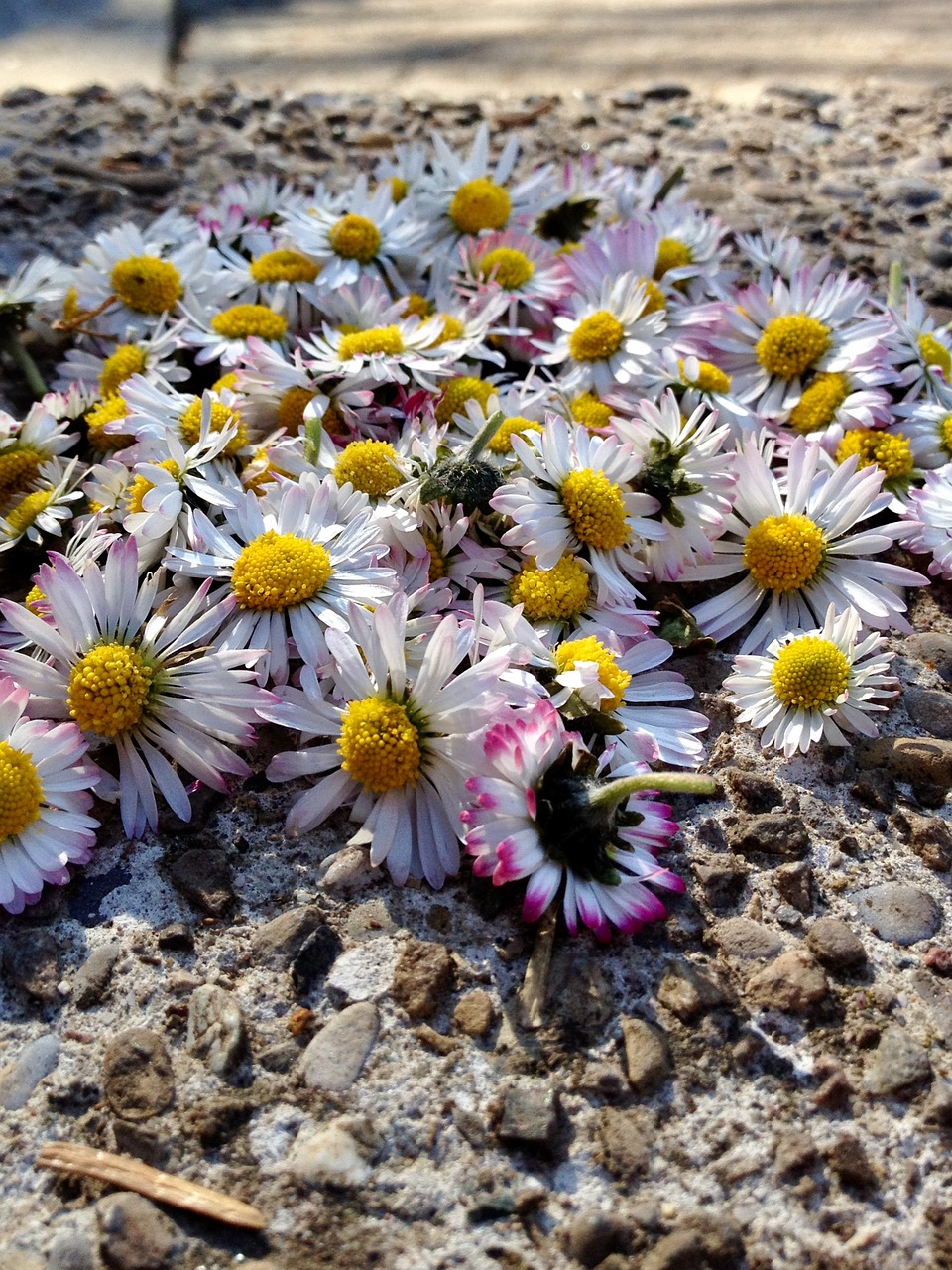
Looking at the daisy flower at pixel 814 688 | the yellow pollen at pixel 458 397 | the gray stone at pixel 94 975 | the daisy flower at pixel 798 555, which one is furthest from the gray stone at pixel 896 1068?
the yellow pollen at pixel 458 397

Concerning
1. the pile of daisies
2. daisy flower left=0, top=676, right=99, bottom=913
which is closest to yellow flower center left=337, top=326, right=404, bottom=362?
the pile of daisies

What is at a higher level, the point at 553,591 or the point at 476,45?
the point at 476,45

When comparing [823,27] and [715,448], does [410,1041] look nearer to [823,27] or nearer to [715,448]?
[715,448]

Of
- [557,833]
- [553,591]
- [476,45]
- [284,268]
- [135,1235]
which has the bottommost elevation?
[135,1235]

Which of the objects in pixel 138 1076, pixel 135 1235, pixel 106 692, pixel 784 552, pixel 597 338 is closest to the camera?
pixel 135 1235

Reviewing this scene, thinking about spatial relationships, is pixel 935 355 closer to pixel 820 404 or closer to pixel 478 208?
pixel 820 404

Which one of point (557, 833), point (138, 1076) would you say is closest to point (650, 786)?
point (557, 833)

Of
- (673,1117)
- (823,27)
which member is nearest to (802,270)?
(673,1117)
